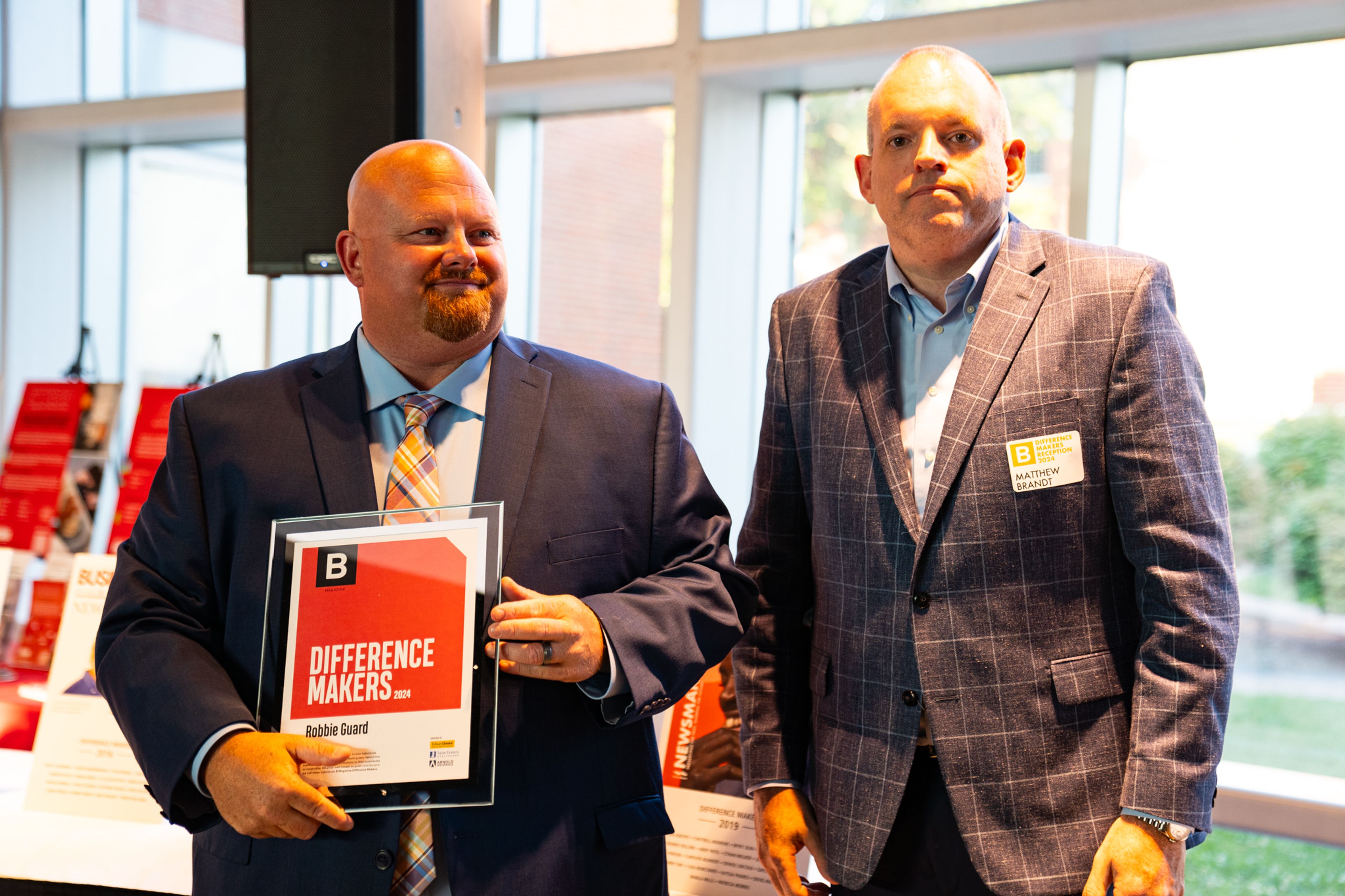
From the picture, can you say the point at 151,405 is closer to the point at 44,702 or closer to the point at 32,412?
the point at 32,412

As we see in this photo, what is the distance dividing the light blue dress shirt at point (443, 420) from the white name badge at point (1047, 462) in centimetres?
80

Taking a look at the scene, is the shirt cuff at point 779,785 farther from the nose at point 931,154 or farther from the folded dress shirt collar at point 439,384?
the nose at point 931,154

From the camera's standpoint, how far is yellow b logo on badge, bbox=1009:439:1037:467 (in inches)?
62.9

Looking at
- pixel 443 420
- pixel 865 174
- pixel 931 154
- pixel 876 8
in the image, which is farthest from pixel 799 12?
pixel 443 420

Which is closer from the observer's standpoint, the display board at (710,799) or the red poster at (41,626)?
the display board at (710,799)

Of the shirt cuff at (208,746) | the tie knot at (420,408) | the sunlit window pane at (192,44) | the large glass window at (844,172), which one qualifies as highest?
the sunlit window pane at (192,44)

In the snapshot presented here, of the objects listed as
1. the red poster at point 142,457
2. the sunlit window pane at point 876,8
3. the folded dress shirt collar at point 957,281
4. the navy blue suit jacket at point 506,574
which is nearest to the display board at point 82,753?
the red poster at point 142,457

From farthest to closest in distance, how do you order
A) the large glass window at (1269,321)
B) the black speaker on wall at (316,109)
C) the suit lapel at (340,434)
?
the large glass window at (1269,321), the black speaker on wall at (316,109), the suit lapel at (340,434)

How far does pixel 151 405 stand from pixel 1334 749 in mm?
3502

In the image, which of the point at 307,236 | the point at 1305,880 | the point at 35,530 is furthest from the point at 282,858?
the point at 1305,880

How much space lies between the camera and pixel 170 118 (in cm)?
418

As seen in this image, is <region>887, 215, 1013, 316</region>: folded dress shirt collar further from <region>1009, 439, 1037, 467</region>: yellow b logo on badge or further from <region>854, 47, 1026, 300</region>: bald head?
<region>1009, 439, 1037, 467</region>: yellow b logo on badge

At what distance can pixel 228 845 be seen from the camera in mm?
1649

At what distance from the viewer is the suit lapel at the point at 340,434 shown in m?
1.67
